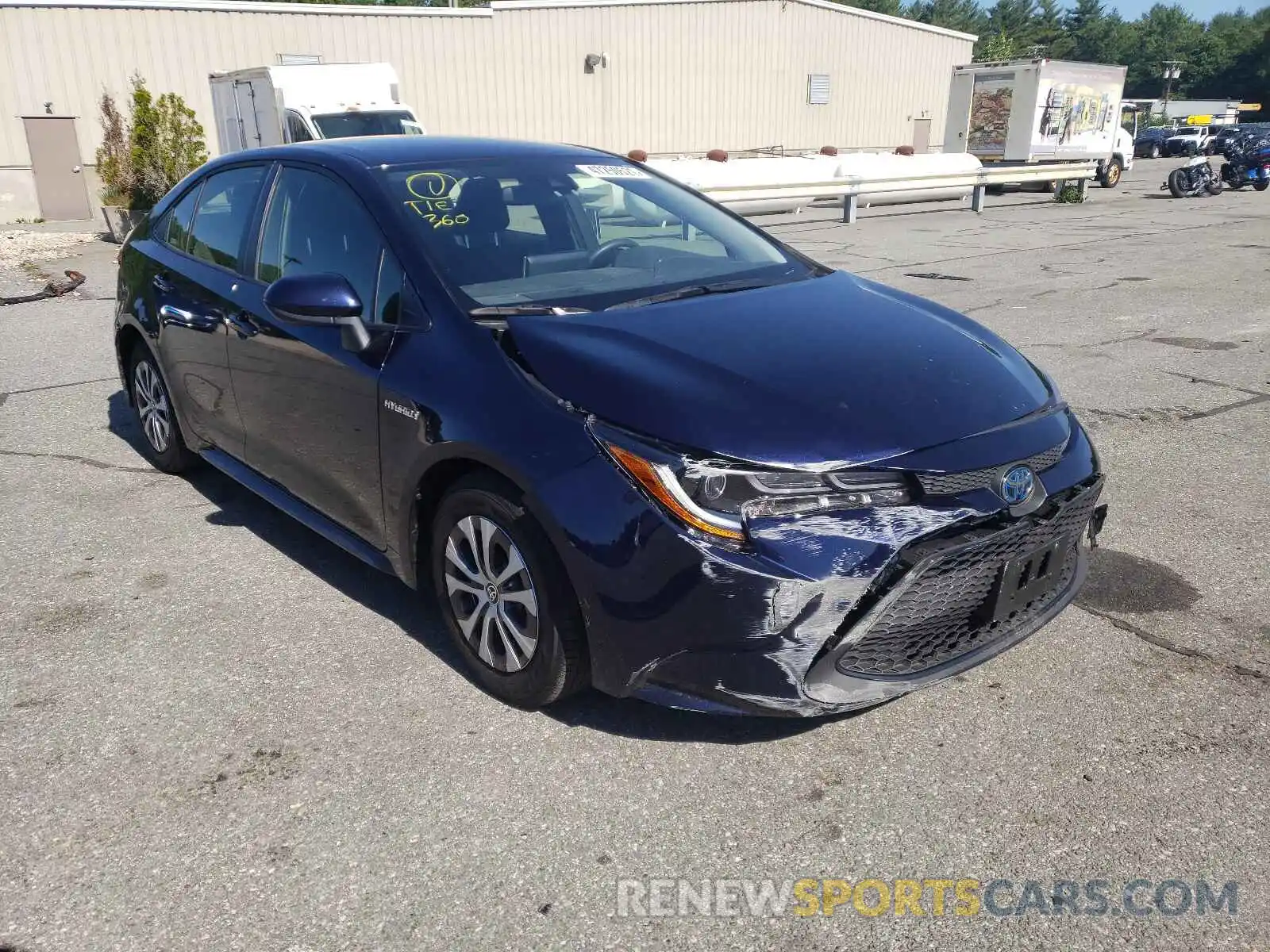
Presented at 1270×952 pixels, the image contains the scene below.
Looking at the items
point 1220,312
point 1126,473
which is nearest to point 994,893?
point 1126,473

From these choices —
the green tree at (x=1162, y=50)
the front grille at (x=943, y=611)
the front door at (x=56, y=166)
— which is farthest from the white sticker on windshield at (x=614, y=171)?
the green tree at (x=1162, y=50)

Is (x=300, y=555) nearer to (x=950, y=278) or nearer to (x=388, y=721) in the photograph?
(x=388, y=721)

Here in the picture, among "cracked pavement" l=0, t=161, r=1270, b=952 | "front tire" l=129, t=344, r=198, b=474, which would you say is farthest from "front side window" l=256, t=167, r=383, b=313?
"front tire" l=129, t=344, r=198, b=474

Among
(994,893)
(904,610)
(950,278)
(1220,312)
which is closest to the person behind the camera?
(994,893)

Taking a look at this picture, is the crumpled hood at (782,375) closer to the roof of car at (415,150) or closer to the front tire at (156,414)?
the roof of car at (415,150)

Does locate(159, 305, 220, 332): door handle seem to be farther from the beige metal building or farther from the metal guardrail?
the beige metal building

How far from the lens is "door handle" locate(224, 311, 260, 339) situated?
3.87m

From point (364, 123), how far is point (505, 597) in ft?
53.7

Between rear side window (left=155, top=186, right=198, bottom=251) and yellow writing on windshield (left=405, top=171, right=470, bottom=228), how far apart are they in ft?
5.14

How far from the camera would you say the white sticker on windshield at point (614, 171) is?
13.4 feet

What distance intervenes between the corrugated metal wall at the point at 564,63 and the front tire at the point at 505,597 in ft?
78.8

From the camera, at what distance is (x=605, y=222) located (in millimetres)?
3867

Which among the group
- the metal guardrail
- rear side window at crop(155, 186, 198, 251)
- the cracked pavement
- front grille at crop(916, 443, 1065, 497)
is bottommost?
the cracked pavement

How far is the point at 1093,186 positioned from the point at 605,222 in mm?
28997
